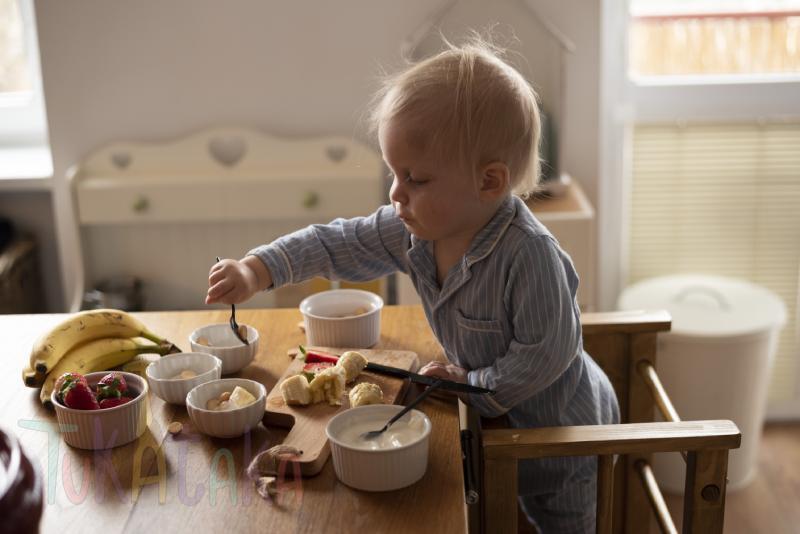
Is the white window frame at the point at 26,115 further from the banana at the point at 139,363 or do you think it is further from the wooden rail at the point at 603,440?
the wooden rail at the point at 603,440

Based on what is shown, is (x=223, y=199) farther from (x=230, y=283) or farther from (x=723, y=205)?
(x=723, y=205)

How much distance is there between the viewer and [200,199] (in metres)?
2.51

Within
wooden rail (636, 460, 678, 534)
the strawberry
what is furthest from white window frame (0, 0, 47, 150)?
wooden rail (636, 460, 678, 534)

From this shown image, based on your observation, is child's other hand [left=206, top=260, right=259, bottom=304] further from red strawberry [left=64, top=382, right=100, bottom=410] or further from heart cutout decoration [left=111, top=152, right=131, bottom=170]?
heart cutout decoration [left=111, top=152, right=131, bottom=170]

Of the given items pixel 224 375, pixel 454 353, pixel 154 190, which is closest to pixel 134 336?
pixel 224 375

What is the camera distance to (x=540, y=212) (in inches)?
90.1

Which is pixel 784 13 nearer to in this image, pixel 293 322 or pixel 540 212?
pixel 540 212

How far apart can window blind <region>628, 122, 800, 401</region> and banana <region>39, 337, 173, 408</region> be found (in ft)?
5.58

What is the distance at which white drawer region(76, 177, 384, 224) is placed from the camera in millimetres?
2479

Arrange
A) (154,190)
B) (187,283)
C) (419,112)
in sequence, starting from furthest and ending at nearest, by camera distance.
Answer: (187,283)
(154,190)
(419,112)

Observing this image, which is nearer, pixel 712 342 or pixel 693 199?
pixel 712 342

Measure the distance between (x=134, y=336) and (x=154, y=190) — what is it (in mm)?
1198

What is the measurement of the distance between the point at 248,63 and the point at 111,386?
5.10ft

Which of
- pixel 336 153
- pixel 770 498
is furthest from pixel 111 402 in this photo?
pixel 770 498
